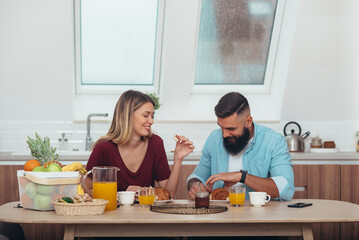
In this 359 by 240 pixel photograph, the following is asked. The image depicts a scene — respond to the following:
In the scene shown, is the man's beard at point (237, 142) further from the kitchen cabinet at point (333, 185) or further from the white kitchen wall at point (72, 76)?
the white kitchen wall at point (72, 76)

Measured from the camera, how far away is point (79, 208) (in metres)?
2.25

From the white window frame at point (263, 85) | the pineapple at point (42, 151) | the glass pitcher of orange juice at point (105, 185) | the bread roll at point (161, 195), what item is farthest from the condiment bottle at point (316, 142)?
the pineapple at point (42, 151)

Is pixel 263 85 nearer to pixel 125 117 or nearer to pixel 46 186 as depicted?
pixel 125 117

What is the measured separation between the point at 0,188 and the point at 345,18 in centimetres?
355

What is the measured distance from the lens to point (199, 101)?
5.20m

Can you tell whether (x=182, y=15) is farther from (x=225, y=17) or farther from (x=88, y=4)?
(x=88, y=4)

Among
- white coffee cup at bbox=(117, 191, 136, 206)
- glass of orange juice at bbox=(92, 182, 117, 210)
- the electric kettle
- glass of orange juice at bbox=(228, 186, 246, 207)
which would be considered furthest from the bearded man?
the electric kettle

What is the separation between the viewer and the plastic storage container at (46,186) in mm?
2361

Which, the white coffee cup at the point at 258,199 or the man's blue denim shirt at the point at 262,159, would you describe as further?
the man's blue denim shirt at the point at 262,159

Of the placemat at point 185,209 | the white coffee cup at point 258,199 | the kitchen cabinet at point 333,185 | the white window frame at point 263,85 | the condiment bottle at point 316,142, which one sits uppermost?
the white window frame at point 263,85

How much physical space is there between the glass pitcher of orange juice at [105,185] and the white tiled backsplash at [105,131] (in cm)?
249

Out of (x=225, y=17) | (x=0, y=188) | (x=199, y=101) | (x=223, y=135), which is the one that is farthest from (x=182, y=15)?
(x=0, y=188)

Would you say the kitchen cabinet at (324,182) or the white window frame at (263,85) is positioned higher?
the white window frame at (263,85)

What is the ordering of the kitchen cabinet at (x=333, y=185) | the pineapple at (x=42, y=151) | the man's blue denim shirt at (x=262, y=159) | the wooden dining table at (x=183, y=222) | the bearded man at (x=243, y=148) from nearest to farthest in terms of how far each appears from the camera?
the wooden dining table at (x=183, y=222)
the pineapple at (x=42, y=151)
the man's blue denim shirt at (x=262, y=159)
the bearded man at (x=243, y=148)
the kitchen cabinet at (x=333, y=185)
